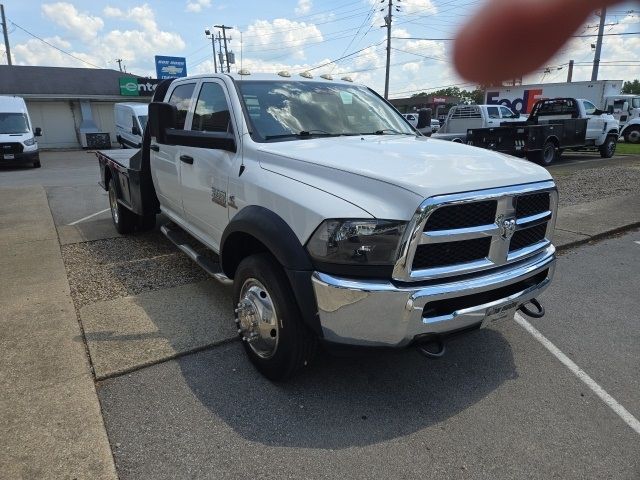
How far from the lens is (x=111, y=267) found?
549 centimetres

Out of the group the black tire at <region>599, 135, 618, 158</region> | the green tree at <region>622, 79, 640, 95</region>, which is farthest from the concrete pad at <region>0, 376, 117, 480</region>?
the green tree at <region>622, 79, 640, 95</region>

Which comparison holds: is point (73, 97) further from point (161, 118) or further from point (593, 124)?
point (161, 118)

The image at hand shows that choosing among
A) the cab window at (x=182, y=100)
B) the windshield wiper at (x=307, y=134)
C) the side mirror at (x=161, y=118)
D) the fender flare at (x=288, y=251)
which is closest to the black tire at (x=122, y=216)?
the cab window at (x=182, y=100)

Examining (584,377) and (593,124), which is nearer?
(584,377)

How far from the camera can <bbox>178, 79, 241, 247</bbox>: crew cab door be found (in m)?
3.72

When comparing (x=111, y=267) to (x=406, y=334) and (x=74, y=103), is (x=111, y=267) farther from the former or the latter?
(x=74, y=103)

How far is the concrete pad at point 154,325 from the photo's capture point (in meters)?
3.46

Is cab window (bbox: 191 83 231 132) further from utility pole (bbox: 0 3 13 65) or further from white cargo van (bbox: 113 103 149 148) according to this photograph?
utility pole (bbox: 0 3 13 65)

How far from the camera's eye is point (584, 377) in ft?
10.8

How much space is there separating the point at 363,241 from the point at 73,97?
32.8 m

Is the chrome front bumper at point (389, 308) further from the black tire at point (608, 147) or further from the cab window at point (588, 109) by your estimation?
the black tire at point (608, 147)

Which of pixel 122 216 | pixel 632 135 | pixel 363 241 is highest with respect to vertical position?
pixel 363 241

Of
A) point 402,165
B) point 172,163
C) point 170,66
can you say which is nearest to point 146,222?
point 172,163

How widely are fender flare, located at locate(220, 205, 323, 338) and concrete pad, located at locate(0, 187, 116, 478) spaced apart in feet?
Result: 4.09
